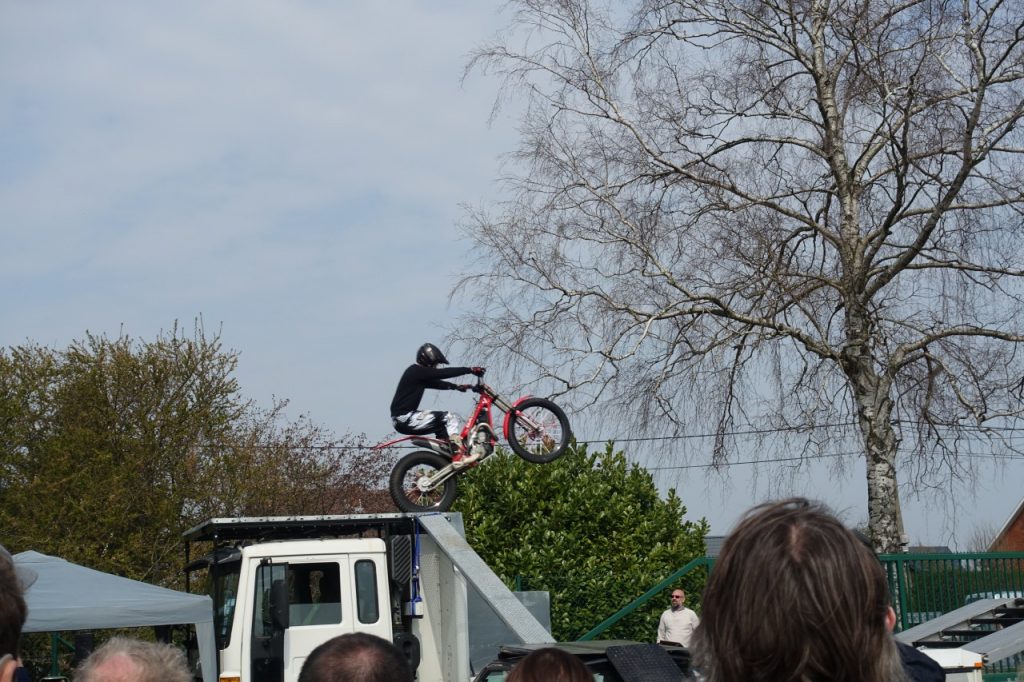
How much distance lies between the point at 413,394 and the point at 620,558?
636 cm

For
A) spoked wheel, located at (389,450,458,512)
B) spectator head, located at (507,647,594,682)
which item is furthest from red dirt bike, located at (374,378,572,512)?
spectator head, located at (507,647,594,682)

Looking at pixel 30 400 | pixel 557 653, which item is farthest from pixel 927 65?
pixel 30 400

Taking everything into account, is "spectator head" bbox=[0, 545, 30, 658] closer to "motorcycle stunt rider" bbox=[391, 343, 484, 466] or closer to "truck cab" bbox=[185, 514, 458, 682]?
"truck cab" bbox=[185, 514, 458, 682]

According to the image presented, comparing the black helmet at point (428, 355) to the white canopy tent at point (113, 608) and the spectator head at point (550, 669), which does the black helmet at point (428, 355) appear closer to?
the white canopy tent at point (113, 608)

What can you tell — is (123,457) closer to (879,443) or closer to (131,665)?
(879,443)

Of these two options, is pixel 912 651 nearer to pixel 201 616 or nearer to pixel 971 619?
pixel 201 616

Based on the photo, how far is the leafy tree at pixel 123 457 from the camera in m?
22.7

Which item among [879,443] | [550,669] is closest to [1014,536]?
[879,443]

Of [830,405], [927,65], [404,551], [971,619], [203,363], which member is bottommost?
[971,619]

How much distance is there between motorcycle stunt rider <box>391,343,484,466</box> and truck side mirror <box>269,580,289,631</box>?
2.10 meters

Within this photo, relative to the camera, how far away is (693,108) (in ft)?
53.2

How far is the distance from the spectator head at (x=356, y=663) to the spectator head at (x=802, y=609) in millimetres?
880

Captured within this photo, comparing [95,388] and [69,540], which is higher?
[95,388]

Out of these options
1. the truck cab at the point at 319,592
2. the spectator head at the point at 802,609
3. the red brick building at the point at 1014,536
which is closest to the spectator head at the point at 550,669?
the spectator head at the point at 802,609
